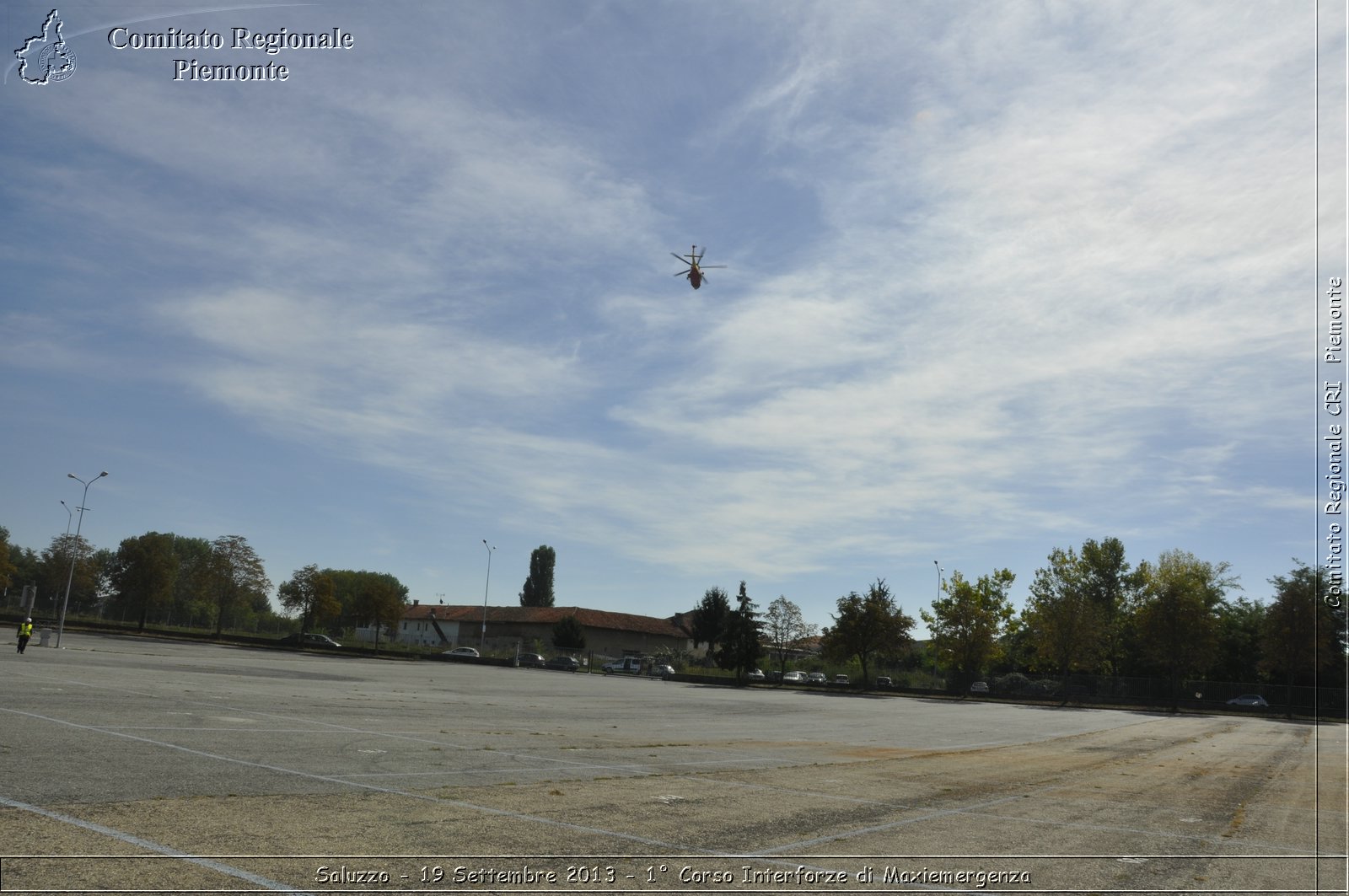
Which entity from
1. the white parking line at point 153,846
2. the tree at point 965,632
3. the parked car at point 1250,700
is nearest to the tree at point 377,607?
the tree at point 965,632

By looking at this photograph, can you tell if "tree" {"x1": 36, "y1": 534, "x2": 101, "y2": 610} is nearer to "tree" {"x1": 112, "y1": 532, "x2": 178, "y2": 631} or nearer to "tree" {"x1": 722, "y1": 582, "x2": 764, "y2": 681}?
"tree" {"x1": 112, "y1": 532, "x2": 178, "y2": 631}

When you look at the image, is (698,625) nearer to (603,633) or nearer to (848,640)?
(603,633)

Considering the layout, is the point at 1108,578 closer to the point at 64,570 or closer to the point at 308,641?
the point at 308,641

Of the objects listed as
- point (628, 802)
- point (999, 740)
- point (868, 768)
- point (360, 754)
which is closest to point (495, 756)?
point (360, 754)

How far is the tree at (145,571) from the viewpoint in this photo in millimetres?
75750

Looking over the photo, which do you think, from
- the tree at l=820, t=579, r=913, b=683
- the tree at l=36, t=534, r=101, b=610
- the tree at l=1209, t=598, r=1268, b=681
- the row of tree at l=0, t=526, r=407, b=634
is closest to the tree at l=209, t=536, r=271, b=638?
the row of tree at l=0, t=526, r=407, b=634

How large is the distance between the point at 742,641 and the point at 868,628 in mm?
10177

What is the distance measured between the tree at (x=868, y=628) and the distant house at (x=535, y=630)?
3844 centimetres

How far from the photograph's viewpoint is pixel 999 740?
27.2 metres

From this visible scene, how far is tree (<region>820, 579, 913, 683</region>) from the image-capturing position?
232ft

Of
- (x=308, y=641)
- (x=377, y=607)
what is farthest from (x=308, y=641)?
(x=377, y=607)

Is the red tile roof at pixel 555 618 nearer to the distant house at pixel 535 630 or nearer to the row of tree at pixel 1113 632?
the distant house at pixel 535 630

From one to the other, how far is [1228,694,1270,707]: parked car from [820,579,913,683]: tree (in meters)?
24.6

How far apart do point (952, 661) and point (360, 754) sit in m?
69.1
